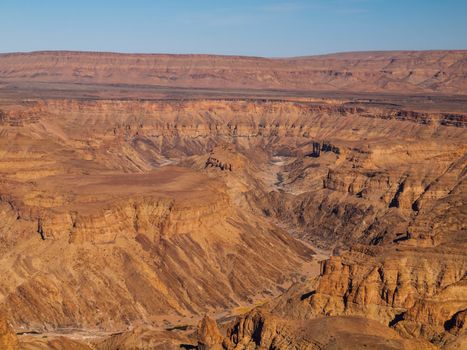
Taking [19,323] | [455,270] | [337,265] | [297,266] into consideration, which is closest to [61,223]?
[19,323]

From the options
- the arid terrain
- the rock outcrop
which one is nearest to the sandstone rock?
the arid terrain

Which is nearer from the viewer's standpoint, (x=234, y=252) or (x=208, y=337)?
(x=208, y=337)

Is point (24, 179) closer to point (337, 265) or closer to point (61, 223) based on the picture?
point (61, 223)

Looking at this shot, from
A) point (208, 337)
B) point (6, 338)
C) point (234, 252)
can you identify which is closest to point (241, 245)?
point (234, 252)

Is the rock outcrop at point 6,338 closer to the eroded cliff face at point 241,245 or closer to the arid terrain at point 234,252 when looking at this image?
the arid terrain at point 234,252

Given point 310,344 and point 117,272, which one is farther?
point 117,272

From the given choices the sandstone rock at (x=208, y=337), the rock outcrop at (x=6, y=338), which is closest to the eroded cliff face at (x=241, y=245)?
the sandstone rock at (x=208, y=337)

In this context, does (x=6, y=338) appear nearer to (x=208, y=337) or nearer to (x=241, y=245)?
(x=208, y=337)

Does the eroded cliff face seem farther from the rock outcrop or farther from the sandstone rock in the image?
the rock outcrop
